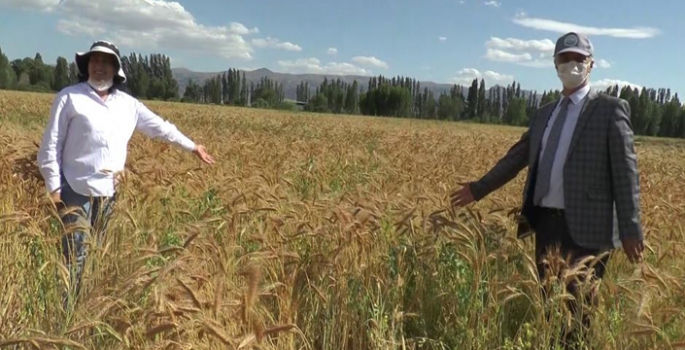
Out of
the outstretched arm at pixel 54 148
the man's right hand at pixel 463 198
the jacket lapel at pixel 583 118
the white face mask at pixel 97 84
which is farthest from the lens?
the man's right hand at pixel 463 198

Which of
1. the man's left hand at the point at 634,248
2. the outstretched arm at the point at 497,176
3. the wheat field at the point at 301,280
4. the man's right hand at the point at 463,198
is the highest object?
the outstretched arm at the point at 497,176

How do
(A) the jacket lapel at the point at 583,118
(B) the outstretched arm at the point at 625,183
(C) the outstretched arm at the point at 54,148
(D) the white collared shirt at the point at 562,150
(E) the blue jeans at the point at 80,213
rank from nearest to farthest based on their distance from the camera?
1. (B) the outstretched arm at the point at 625,183
2. (A) the jacket lapel at the point at 583,118
3. (D) the white collared shirt at the point at 562,150
4. (E) the blue jeans at the point at 80,213
5. (C) the outstretched arm at the point at 54,148

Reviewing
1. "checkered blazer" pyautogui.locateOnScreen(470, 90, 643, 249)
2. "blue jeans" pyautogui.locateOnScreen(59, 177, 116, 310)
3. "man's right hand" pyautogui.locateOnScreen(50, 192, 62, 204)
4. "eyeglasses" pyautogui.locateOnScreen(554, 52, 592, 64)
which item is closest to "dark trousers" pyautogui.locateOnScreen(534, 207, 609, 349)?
"checkered blazer" pyautogui.locateOnScreen(470, 90, 643, 249)

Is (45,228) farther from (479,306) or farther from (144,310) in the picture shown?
(479,306)

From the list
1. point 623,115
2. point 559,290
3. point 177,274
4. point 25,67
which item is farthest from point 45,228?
point 25,67

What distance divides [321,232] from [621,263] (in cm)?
267

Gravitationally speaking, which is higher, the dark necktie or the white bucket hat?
the white bucket hat

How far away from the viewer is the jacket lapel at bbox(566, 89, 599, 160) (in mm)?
3109

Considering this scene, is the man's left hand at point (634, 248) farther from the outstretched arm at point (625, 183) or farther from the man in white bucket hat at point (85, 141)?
the man in white bucket hat at point (85, 141)

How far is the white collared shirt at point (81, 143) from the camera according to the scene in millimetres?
3516

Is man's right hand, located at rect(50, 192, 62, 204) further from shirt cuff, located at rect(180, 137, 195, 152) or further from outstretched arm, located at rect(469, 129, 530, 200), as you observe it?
outstretched arm, located at rect(469, 129, 530, 200)

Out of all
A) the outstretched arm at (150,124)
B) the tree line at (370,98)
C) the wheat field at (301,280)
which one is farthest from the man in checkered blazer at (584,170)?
the tree line at (370,98)

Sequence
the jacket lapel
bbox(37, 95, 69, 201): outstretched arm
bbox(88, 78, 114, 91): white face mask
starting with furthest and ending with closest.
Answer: bbox(88, 78, 114, 91): white face mask
bbox(37, 95, 69, 201): outstretched arm
the jacket lapel

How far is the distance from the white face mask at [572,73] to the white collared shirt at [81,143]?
3.15 meters
